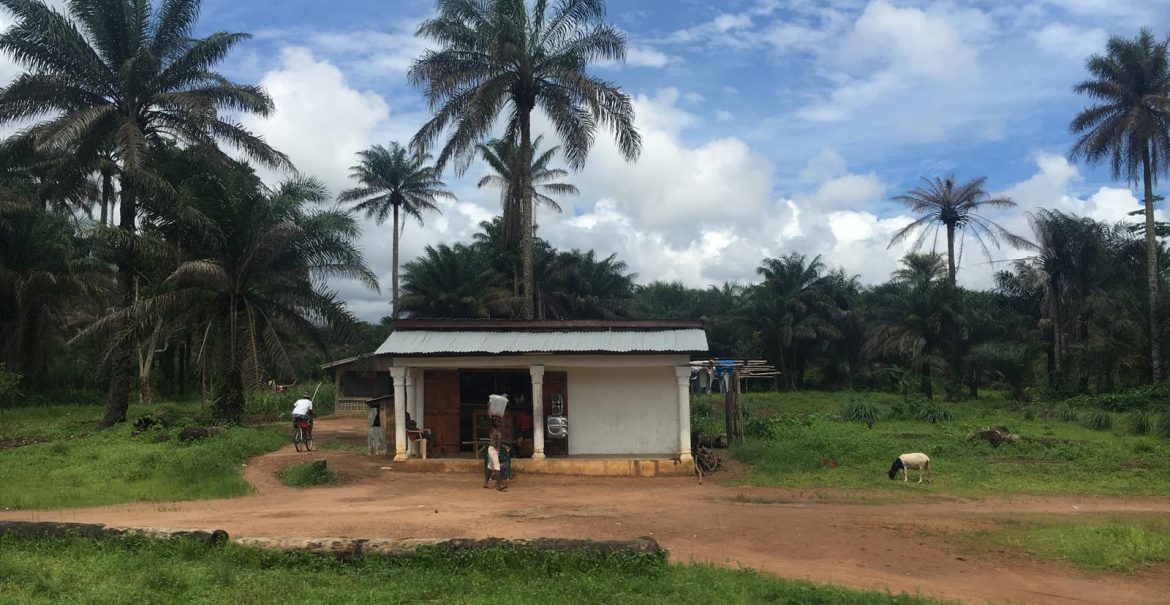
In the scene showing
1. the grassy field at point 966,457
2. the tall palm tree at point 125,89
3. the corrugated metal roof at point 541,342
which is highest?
the tall palm tree at point 125,89

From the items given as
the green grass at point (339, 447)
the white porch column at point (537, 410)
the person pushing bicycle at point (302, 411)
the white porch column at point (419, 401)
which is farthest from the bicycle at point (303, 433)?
the white porch column at point (537, 410)

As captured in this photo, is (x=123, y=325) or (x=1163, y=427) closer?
(x=1163, y=427)

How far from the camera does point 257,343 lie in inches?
830

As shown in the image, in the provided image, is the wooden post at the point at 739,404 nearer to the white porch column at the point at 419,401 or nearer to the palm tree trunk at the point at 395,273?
the white porch column at the point at 419,401

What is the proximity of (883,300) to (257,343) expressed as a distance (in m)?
31.3

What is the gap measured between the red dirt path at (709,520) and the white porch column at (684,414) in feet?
2.06

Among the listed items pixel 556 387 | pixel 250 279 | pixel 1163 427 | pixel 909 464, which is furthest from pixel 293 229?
pixel 1163 427

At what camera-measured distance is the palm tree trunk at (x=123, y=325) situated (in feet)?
67.4

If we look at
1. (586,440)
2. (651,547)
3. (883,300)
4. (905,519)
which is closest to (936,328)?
(883,300)

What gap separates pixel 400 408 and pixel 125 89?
11551 millimetres

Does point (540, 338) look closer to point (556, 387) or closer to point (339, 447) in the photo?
point (556, 387)

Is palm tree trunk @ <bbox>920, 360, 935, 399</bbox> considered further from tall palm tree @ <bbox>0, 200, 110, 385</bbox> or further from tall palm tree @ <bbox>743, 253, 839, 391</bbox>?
tall palm tree @ <bbox>0, 200, 110, 385</bbox>

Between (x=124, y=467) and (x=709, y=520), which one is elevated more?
(x=124, y=467)

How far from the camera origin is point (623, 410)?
16.3 m
